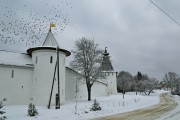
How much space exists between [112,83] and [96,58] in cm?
3622

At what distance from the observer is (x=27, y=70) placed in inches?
1257

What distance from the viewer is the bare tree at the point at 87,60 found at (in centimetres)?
3869

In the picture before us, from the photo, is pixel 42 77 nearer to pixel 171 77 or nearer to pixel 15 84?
pixel 15 84

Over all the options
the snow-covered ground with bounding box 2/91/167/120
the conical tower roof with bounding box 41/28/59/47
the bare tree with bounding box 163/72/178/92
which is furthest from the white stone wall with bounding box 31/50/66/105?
the bare tree with bounding box 163/72/178/92

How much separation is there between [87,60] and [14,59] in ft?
43.2

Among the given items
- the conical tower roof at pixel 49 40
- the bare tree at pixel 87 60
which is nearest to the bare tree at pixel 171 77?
the bare tree at pixel 87 60

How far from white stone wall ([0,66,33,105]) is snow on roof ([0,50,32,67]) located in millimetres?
640

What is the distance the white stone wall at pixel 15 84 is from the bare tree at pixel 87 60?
33.2 feet

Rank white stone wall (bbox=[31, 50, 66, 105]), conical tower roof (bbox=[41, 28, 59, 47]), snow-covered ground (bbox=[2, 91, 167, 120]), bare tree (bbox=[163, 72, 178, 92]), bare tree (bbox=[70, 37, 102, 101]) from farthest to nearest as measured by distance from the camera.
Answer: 1. bare tree (bbox=[163, 72, 178, 92])
2. bare tree (bbox=[70, 37, 102, 101])
3. conical tower roof (bbox=[41, 28, 59, 47])
4. white stone wall (bbox=[31, 50, 66, 105])
5. snow-covered ground (bbox=[2, 91, 167, 120])

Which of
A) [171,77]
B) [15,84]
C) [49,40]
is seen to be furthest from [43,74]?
[171,77]

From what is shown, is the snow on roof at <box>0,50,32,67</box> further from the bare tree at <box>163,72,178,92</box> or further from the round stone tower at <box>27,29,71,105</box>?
the bare tree at <box>163,72,178,92</box>

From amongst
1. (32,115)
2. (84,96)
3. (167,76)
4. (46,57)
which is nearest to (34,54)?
(46,57)

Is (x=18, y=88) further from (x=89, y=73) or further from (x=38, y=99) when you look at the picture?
(x=89, y=73)

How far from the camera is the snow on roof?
30667 mm
